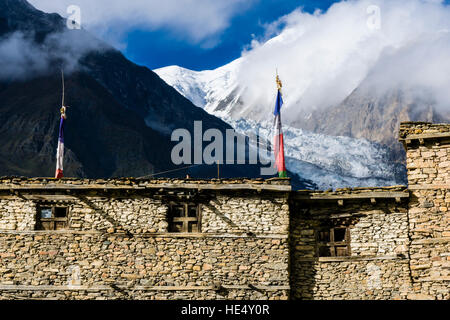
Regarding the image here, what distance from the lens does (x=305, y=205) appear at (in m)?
23.7

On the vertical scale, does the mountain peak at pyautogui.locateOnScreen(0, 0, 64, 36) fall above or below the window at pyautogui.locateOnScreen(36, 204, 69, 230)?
above

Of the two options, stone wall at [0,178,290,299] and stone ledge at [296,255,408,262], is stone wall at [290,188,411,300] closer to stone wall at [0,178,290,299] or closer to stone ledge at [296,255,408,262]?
stone ledge at [296,255,408,262]

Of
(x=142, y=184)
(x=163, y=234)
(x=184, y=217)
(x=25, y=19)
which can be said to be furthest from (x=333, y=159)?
(x=163, y=234)

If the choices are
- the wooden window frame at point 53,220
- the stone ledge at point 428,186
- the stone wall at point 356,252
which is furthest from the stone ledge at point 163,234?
the stone ledge at point 428,186

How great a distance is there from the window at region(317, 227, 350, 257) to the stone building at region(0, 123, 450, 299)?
0.13 feet

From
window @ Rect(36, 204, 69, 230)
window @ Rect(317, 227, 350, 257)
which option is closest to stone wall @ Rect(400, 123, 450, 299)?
window @ Rect(317, 227, 350, 257)

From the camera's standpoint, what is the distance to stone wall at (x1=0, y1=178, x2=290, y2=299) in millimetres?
22438

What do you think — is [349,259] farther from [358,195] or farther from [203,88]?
[203,88]

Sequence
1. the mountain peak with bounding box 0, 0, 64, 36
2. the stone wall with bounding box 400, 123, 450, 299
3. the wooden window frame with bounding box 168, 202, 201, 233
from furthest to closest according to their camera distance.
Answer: the mountain peak with bounding box 0, 0, 64, 36 → the wooden window frame with bounding box 168, 202, 201, 233 → the stone wall with bounding box 400, 123, 450, 299

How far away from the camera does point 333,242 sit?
2336 cm

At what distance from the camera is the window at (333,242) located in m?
23.3

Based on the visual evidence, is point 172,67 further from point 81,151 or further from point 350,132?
point 81,151

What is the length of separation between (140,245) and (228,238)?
3.44 m
